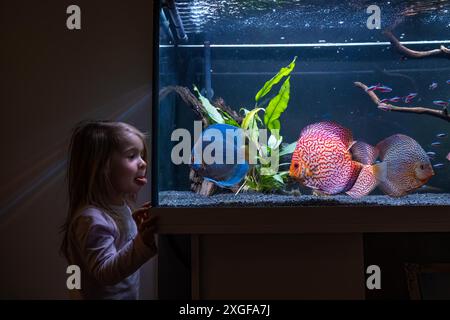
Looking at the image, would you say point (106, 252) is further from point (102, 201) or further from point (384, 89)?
point (384, 89)

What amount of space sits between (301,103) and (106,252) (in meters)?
0.63

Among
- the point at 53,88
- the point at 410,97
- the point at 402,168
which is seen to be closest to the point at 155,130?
the point at 402,168

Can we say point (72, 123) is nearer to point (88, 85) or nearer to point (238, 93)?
point (88, 85)

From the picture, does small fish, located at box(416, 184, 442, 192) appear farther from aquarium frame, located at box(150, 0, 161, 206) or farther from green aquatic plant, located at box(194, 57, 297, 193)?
aquarium frame, located at box(150, 0, 161, 206)

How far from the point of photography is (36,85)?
1417mm

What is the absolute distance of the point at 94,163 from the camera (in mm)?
1066

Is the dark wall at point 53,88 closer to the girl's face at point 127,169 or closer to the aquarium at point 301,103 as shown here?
the girl's face at point 127,169

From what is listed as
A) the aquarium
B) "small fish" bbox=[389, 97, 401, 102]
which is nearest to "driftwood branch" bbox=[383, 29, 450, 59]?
the aquarium

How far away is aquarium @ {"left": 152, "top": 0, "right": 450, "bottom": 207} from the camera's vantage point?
878 mm

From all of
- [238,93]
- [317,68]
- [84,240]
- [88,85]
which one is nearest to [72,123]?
[88,85]

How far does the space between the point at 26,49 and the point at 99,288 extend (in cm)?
95

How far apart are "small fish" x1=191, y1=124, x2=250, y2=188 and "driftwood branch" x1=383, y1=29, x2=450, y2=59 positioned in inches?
18.6

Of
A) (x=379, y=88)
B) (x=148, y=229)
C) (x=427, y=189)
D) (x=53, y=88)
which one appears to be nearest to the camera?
(x=148, y=229)

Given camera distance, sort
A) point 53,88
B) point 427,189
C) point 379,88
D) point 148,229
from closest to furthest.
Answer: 1. point 148,229
2. point 427,189
3. point 379,88
4. point 53,88
